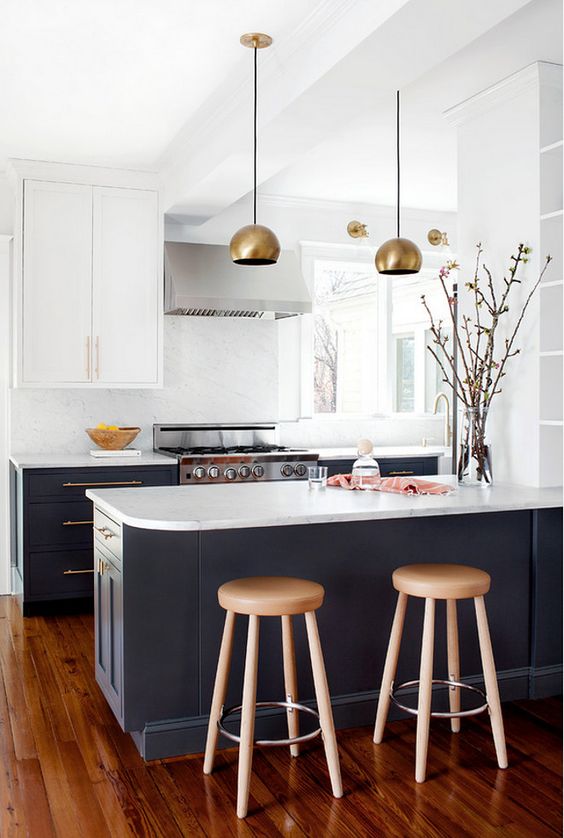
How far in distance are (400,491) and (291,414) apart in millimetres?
2705

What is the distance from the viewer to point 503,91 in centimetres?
375

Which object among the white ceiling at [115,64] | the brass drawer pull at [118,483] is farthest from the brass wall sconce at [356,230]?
the brass drawer pull at [118,483]

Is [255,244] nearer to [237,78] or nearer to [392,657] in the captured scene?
[237,78]

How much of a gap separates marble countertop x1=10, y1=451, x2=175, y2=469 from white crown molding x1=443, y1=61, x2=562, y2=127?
98.8 inches

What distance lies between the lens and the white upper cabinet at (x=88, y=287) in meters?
4.98

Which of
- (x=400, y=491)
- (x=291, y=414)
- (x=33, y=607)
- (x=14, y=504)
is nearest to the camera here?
(x=400, y=491)

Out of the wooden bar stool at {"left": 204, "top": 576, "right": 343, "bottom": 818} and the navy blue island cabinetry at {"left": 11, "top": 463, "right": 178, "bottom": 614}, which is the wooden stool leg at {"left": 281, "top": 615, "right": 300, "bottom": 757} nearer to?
the wooden bar stool at {"left": 204, "top": 576, "right": 343, "bottom": 818}

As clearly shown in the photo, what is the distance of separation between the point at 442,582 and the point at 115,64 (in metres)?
2.55

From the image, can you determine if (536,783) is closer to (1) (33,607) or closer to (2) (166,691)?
(2) (166,691)

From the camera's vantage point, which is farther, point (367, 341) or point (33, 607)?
point (367, 341)

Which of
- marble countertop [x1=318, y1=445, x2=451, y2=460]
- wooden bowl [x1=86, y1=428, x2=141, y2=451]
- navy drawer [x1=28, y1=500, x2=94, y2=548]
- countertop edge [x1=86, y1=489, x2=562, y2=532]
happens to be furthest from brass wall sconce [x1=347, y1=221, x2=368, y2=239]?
countertop edge [x1=86, y1=489, x2=562, y2=532]

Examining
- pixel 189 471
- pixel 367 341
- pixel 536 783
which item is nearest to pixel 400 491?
pixel 536 783

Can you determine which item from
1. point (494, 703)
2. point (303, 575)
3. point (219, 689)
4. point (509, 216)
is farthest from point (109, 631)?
point (509, 216)

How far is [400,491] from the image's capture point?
3367mm
